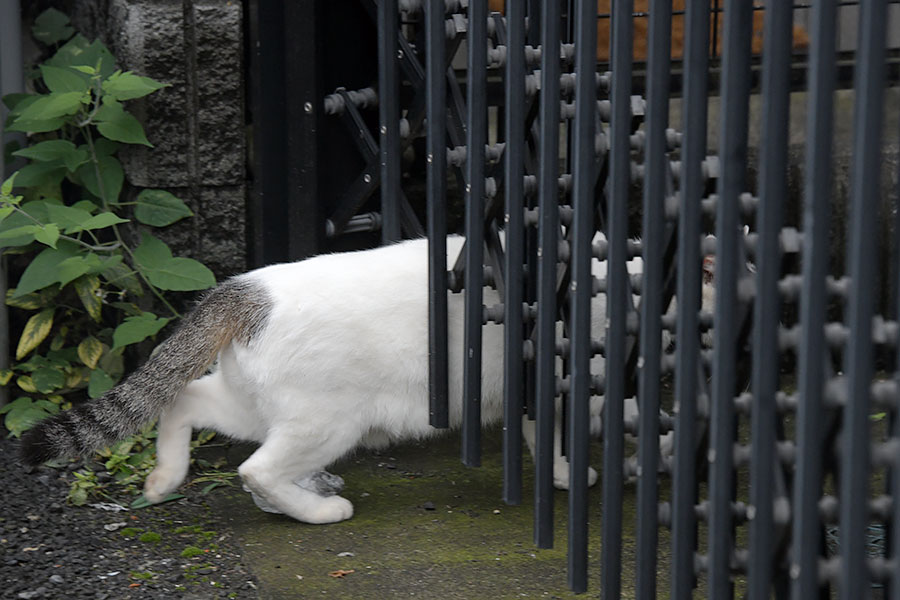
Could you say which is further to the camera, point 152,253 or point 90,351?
point 90,351

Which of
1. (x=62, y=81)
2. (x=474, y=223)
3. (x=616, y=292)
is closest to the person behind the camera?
(x=616, y=292)

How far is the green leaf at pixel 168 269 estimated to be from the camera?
4188mm

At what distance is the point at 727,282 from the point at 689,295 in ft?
0.42

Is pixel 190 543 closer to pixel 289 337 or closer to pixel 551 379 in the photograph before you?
pixel 289 337

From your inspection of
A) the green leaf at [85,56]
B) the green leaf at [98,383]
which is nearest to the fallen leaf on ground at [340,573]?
the green leaf at [98,383]

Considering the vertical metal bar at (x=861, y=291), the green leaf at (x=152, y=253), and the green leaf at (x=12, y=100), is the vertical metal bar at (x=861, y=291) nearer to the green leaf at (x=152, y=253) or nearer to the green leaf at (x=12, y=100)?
the green leaf at (x=152, y=253)

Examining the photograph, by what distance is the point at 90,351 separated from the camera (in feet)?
14.8

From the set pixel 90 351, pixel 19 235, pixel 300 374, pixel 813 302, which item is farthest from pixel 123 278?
pixel 813 302

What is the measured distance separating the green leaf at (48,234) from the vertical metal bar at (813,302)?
9.65 feet

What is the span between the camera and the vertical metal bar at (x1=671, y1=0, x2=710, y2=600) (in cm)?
202

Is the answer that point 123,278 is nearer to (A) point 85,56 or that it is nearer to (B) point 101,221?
(B) point 101,221

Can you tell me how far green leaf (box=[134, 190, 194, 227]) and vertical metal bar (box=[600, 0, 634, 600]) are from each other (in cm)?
239

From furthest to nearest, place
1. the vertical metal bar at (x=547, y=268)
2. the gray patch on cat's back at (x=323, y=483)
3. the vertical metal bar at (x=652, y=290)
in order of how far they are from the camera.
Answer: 1. the gray patch on cat's back at (x=323, y=483)
2. the vertical metal bar at (x=547, y=268)
3. the vertical metal bar at (x=652, y=290)

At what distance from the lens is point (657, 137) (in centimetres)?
219
